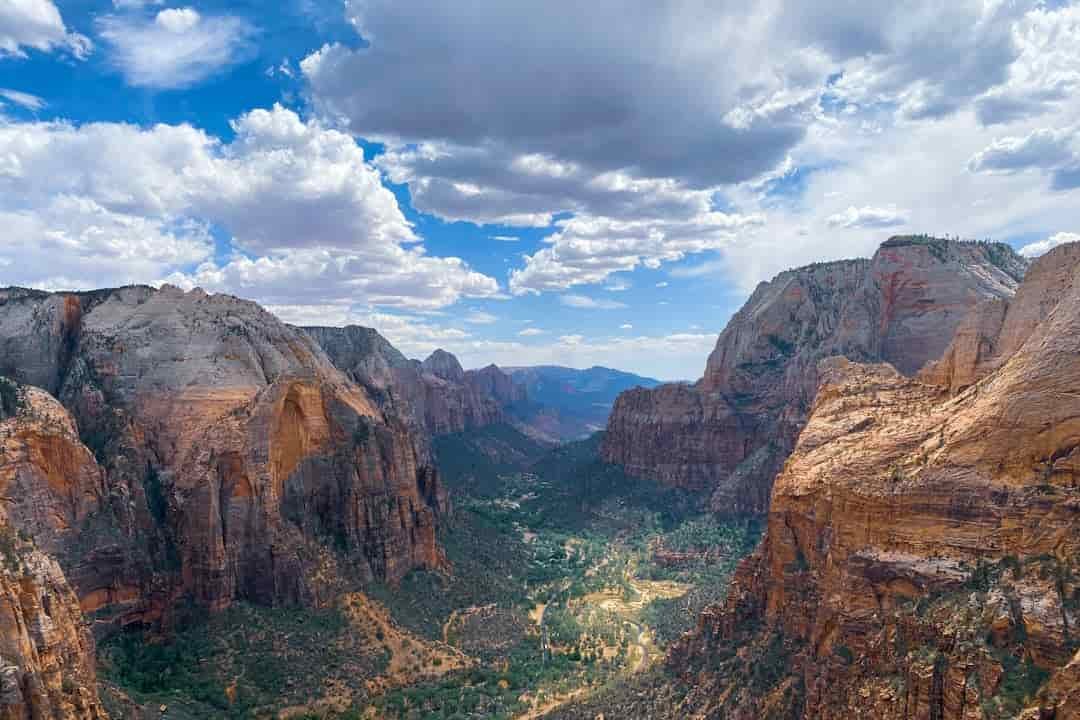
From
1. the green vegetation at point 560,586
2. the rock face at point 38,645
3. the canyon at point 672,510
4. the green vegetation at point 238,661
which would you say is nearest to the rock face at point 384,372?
the canyon at point 672,510

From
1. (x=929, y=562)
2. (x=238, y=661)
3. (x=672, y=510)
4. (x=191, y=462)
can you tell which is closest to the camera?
(x=929, y=562)

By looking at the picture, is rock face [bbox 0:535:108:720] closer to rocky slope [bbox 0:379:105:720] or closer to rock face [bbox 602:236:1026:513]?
rocky slope [bbox 0:379:105:720]

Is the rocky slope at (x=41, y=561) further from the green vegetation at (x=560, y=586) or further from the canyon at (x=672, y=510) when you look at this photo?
the green vegetation at (x=560, y=586)

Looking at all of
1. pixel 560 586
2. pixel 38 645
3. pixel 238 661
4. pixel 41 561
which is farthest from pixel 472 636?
pixel 38 645

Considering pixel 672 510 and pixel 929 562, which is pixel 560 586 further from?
pixel 929 562

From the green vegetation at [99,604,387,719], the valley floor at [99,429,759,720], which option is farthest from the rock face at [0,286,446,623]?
the valley floor at [99,429,759,720]
